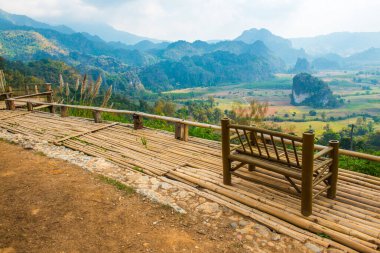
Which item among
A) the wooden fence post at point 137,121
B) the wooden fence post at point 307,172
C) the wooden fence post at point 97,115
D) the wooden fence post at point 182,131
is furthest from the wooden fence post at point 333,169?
the wooden fence post at point 97,115

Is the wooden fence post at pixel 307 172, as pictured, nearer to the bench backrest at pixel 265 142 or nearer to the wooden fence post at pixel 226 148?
the bench backrest at pixel 265 142

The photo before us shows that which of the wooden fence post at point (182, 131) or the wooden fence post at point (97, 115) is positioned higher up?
the wooden fence post at point (97, 115)

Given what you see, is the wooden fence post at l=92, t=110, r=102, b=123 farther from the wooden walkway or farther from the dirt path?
the dirt path

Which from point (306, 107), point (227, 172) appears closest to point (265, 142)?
point (227, 172)

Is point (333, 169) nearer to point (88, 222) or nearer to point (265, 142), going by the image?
point (265, 142)

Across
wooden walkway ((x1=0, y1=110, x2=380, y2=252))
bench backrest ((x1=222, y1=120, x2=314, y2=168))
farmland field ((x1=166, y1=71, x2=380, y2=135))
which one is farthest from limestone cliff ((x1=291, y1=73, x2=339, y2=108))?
bench backrest ((x1=222, y1=120, x2=314, y2=168))

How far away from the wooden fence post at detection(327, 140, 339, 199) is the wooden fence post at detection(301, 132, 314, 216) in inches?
20.9

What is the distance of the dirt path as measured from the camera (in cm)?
248

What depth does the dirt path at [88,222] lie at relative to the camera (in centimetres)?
248

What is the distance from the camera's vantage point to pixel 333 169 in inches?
123

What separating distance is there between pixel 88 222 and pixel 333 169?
2.59 m

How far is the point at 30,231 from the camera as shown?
104 inches

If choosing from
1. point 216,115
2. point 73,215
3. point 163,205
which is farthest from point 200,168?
point 216,115

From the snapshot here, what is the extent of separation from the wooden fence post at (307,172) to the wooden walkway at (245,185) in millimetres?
105
